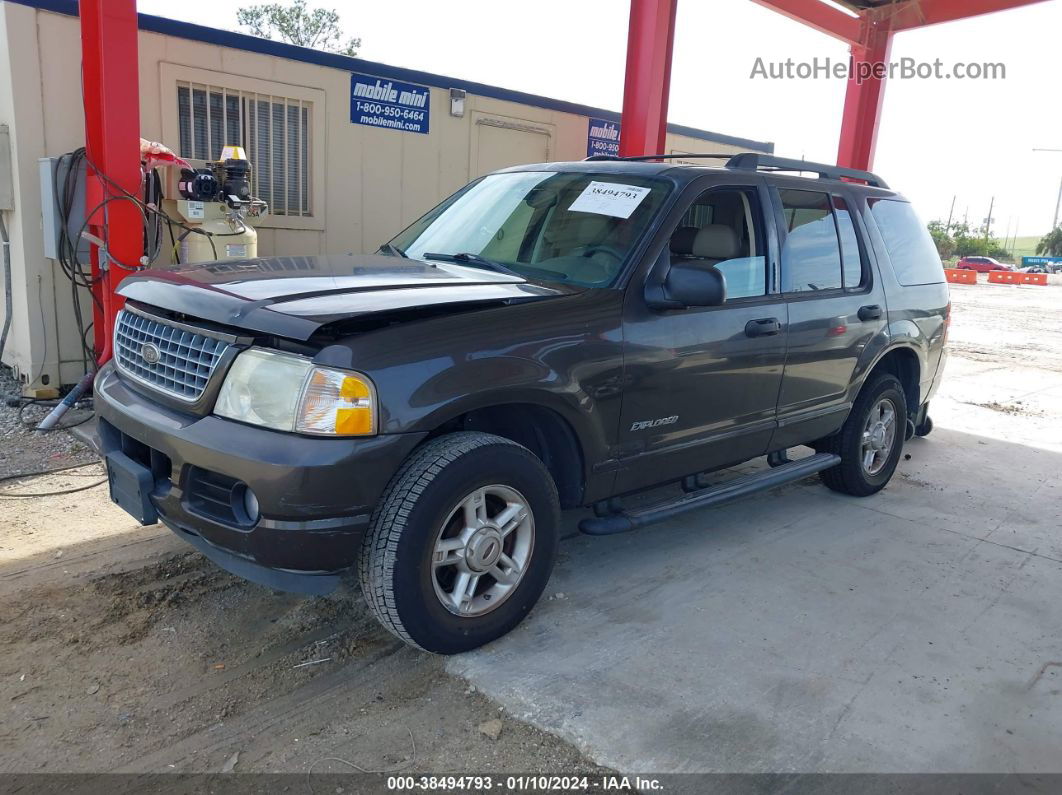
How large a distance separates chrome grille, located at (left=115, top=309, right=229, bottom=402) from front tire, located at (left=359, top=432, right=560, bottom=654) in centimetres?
77

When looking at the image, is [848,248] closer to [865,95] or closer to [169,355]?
[169,355]

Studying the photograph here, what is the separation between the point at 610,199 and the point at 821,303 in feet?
4.63

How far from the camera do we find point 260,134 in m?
7.63

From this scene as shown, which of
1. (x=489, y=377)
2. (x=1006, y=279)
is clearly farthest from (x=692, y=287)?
(x=1006, y=279)

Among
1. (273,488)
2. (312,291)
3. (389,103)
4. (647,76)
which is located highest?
(647,76)

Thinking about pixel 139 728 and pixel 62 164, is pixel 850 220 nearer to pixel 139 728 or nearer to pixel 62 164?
pixel 139 728

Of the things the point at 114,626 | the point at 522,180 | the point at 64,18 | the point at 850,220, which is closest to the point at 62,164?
the point at 64,18

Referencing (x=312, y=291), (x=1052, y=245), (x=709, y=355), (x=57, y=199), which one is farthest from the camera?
(x=1052, y=245)

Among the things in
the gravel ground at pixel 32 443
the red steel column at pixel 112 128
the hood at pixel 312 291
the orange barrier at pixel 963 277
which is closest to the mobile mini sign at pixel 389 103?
the red steel column at pixel 112 128

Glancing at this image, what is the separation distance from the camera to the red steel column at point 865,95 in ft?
35.0

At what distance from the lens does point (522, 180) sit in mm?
4324

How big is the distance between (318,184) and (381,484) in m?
6.02

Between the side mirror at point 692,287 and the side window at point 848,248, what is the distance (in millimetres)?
1610

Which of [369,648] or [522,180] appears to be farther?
[522,180]
